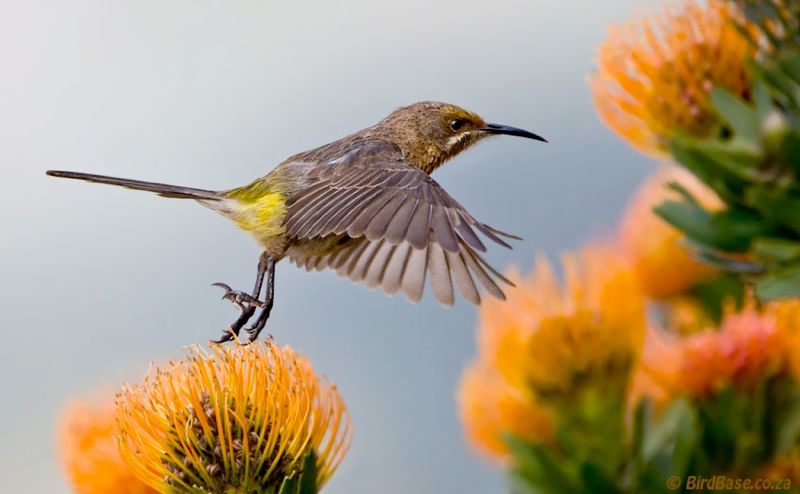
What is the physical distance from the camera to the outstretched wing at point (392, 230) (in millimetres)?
3691

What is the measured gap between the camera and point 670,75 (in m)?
2.61

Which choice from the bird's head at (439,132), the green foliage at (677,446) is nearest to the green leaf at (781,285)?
the green foliage at (677,446)

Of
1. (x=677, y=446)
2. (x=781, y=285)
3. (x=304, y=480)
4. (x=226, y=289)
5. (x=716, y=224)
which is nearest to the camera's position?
(x=781, y=285)

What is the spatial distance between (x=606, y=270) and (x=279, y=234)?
5.16ft

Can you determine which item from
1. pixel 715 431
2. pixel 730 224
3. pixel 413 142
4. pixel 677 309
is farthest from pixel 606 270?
pixel 413 142

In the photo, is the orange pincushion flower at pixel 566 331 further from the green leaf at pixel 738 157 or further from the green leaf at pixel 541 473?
the green leaf at pixel 738 157

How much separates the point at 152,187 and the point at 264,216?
495 millimetres

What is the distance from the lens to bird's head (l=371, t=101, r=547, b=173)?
5133 millimetres

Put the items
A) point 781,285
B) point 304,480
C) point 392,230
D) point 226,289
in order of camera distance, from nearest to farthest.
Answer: point 781,285 < point 304,480 < point 392,230 < point 226,289

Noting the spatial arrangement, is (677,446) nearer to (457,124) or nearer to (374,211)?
(374,211)

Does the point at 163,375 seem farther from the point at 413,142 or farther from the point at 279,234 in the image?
the point at 413,142

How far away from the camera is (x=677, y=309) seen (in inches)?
144

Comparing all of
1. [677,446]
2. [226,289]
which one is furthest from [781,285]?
[226,289]

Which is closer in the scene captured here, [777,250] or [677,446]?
[777,250]
